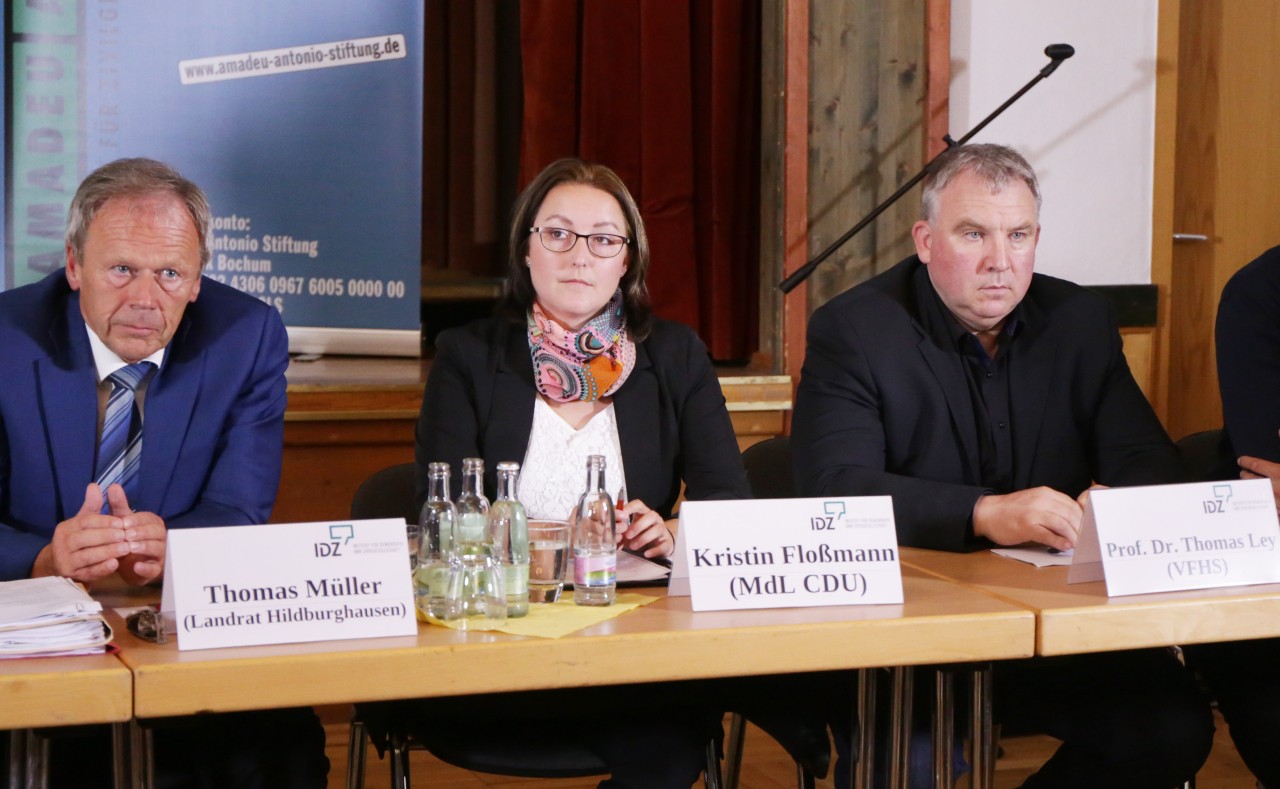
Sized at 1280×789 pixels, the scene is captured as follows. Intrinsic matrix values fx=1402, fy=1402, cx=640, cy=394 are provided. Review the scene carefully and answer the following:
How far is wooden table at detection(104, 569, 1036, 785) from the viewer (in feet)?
4.59

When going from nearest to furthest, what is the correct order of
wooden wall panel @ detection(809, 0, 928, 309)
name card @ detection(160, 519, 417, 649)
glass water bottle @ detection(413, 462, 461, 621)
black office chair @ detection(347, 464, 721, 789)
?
1. name card @ detection(160, 519, 417, 649)
2. glass water bottle @ detection(413, 462, 461, 621)
3. black office chair @ detection(347, 464, 721, 789)
4. wooden wall panel @ detection(809, 0, 928, 309)

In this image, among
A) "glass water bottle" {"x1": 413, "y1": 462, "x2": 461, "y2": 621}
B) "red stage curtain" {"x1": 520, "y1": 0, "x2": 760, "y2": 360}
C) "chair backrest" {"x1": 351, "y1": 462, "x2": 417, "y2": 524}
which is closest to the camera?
"glass water bottle" {"x1": 413, "y1": 462, "x2": 461, "y2": 621}

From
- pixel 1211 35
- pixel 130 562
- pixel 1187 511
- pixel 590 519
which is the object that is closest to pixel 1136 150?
pixel 1211 35

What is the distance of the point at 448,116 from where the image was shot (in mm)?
5316

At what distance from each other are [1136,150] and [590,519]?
2.89m

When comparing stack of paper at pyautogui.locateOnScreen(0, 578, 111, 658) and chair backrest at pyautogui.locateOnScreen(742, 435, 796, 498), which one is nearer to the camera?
stack of paper at pyautogui.locateOnScreen(0, 578, 111, 658)

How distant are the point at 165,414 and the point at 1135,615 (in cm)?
140

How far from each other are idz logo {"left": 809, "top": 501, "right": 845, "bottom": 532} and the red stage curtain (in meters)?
2.63

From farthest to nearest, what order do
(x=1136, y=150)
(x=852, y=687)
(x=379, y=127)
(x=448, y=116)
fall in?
1. (x=448, y=116)
2. (x=1136, y=150)
3. (x=379, y=127)
4. (x=852, y=687)

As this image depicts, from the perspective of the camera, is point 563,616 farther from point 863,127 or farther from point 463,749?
point 863,127

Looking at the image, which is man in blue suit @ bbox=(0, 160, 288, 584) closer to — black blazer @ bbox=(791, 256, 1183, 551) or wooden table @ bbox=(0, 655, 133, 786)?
wooden table @ bbox=(0, 655, 133, 786)

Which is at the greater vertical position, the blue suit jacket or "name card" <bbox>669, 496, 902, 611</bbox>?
the blue suit jacket

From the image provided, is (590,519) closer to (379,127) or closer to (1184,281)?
(379,127)

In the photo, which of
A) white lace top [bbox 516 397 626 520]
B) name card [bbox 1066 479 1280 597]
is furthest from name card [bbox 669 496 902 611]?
white lace top [bbox 516 397 626 520]
